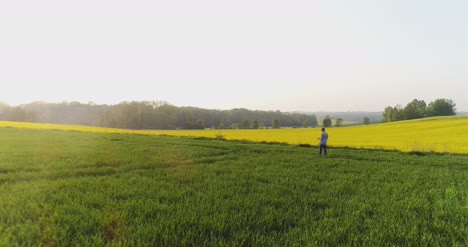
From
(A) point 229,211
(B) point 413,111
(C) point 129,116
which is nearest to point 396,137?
(A) point 229,211

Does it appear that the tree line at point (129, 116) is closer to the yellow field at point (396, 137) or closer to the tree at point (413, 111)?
the tree at point (413, 111)

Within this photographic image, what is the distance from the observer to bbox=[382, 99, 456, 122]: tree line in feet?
321

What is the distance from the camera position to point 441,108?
9931 cm

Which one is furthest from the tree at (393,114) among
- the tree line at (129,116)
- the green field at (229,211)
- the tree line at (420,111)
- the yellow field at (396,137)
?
the green field at (229,211)

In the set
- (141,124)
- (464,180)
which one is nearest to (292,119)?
(141,124)

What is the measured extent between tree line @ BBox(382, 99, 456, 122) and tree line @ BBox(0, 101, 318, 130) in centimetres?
3956

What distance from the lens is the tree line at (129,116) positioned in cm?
9381

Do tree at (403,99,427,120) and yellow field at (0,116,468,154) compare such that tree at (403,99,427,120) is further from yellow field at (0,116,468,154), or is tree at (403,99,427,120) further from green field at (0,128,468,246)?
green field at (0,128,468,246)

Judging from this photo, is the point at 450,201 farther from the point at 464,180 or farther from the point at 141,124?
the point at 141,124

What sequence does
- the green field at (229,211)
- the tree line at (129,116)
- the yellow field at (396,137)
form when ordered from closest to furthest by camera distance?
the green field at (229,211) → the yellow field at (396,137) → the tree line at (129,116)

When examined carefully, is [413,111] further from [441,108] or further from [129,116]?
[129,116]

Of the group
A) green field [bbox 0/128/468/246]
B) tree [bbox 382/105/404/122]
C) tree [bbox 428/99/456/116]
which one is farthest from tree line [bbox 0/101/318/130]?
green field [bbox 0/128/468/246]

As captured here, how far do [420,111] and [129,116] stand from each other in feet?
318

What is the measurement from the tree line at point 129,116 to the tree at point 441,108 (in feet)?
173
